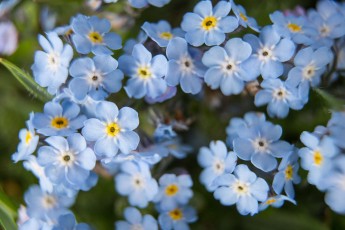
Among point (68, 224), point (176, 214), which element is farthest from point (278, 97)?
point (68, 224)

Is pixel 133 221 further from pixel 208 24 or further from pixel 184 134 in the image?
pixel 208 24

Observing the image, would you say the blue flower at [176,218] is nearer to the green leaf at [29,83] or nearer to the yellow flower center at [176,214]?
the yellow flower center at [176,214]

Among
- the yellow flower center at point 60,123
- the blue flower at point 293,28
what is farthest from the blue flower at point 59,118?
the blue flower at point 293,28

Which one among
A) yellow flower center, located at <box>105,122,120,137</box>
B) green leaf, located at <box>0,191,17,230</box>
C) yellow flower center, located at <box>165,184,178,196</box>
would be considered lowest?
yellow flower center, located at <box>165,184,178,196</box>

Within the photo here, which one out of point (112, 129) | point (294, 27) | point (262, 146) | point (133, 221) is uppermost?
point (294, 27)

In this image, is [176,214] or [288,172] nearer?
[288,172]

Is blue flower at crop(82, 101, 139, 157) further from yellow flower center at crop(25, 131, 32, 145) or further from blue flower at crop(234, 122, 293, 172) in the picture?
blue flower at crop(234, 122, 293, 172)

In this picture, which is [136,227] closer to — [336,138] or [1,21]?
[336,138]

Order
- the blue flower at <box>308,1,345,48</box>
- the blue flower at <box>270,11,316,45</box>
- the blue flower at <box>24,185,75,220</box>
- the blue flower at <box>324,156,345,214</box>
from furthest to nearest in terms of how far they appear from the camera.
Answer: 1. the blue flower at <box>24,185,75,220</box>
2. the blue flower at <box>308,1,345,48</box>
3. the blue flower at <box>270,11,316,45</box>
4. the blue flower at <box>324,156,345,214</box>

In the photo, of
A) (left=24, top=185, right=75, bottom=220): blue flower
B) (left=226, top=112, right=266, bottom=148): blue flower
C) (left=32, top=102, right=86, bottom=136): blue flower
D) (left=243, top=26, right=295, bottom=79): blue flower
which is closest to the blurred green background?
(left=24, top=185, right=75, bottom=220): blue flower
